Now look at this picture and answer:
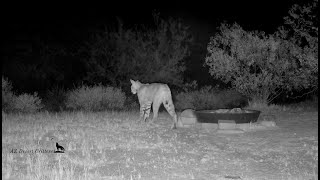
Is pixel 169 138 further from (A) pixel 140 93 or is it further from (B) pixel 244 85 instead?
(B) pixel 244 85

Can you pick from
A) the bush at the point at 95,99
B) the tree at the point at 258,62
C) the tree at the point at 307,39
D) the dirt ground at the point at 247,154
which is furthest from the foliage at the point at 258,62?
the dirt ground at the point at 247,154

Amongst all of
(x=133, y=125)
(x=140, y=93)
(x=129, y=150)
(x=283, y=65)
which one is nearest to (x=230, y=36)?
(x=283, y=65)

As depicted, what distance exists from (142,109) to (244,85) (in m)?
8.24

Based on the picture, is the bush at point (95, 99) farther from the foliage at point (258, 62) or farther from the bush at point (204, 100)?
the foliage at point (258, 62)

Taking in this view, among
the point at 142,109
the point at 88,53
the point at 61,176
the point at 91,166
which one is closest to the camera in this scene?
the point at 61,176

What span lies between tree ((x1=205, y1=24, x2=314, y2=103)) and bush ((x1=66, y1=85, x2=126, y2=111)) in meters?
5.44

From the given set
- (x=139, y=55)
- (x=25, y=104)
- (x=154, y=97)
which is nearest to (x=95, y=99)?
(x=25, y=104)

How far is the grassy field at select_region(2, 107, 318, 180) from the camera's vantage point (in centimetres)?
792

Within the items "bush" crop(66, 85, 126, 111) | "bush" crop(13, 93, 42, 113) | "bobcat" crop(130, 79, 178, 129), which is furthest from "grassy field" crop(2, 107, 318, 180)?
"bush" crop(66, 85, 126, 111)

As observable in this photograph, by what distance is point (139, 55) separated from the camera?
1053 inches

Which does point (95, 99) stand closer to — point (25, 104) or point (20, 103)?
point (25, 104)

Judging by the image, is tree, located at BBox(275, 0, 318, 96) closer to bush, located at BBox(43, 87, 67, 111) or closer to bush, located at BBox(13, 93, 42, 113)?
bush, located at BBox(43, 87, 67, 111)

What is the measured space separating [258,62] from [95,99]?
8.74m

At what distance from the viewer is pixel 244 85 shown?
74.3 ft
